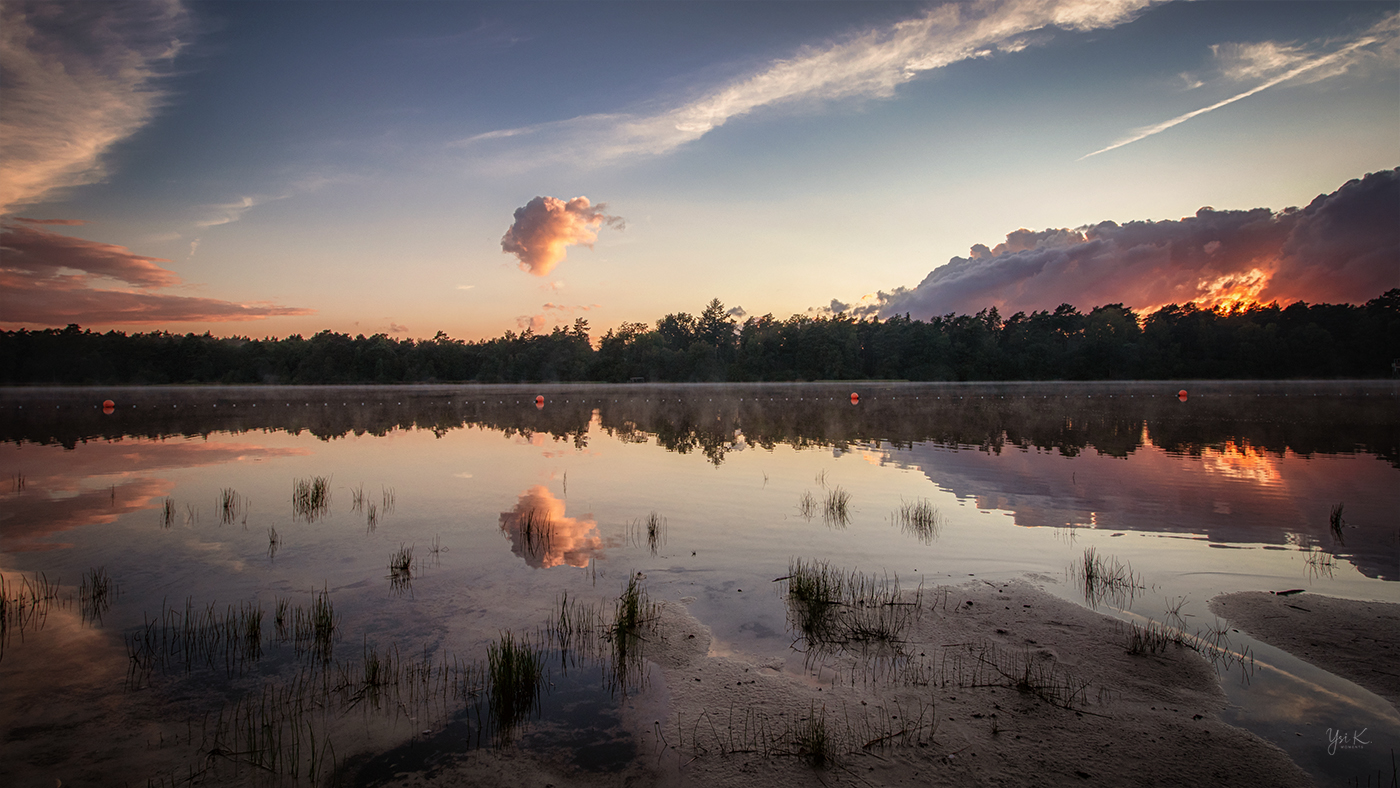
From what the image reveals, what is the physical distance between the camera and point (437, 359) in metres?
152

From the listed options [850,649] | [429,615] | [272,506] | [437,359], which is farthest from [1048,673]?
[437,359]

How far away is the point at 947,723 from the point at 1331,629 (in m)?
5.60

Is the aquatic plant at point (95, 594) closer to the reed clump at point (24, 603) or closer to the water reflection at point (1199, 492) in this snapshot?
the reed clump at point (24, 603)

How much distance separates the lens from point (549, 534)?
11.6 metres

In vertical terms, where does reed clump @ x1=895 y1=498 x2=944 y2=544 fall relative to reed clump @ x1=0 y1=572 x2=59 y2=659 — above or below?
above

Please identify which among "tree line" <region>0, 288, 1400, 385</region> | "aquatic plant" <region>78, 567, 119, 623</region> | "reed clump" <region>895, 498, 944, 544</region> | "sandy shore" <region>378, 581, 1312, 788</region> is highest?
"tree line" <region>0, 288, 1400, 385</region>

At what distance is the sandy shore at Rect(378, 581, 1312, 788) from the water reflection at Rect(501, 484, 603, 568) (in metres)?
3.69

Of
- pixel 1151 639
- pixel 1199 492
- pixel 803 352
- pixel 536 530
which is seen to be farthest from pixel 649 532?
pixel 803 352

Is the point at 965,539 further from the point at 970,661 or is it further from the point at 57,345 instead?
the point at 57,345

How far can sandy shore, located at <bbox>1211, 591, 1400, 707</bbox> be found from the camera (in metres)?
6.07

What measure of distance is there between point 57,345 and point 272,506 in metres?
167

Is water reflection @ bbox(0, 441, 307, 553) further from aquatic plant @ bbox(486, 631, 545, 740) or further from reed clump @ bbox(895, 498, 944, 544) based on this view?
reed clump @ bbox(895, 498, 944, 544)

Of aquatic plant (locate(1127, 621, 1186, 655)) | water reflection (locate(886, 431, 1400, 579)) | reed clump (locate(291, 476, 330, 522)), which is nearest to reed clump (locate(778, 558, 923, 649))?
aquatic plant (locate(1127, 621, 1186, 655))

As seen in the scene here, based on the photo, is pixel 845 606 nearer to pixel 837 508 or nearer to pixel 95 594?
pixel 837 508
